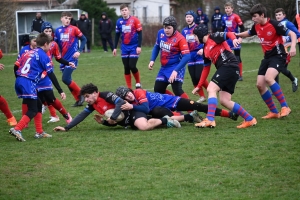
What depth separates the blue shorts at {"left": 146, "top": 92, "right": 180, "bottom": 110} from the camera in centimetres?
935

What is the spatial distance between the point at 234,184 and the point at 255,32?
14.3 ft

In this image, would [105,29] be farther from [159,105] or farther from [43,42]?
[43,42]

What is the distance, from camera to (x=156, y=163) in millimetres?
6891

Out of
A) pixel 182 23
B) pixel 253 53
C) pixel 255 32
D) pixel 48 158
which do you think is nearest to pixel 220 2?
pixel 182 23

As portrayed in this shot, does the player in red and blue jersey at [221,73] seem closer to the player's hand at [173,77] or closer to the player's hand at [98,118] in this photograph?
the player's hand at [173,77]

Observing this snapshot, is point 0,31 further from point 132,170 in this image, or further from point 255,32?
point 132,170

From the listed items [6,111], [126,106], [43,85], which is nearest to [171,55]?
[126,106]

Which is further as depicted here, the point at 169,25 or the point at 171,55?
the point at 171,55

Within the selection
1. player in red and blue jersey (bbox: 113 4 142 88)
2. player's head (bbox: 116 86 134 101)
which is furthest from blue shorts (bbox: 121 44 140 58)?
player's head (bbox: 116 86 134 101)

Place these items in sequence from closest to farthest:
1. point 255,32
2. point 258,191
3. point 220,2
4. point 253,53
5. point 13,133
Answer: point 258,191 → point 13,133 → point 255,32 → point 253,53 → point 220,2

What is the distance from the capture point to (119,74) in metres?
19.5

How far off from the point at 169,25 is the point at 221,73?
5.60 feet

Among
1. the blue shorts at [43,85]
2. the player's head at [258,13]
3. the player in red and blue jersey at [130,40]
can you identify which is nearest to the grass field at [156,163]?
the blue shorts at [43,85]

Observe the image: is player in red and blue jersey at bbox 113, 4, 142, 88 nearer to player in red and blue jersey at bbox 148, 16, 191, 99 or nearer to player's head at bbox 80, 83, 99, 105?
player in red and blue jersey at bbox 148, 16, 191, 99
